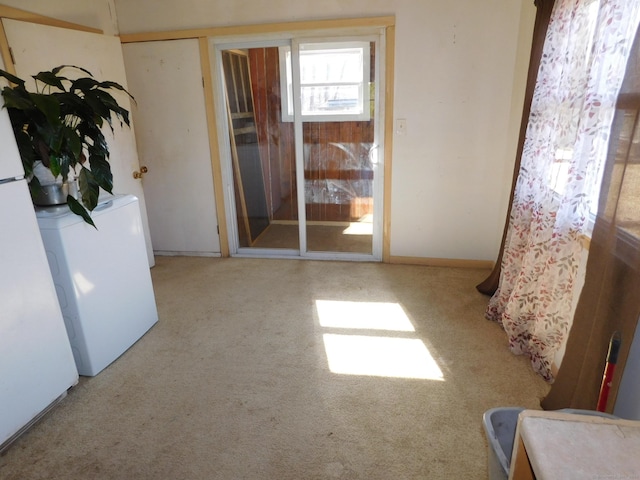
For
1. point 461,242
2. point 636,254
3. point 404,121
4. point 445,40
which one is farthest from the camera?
point 461,242

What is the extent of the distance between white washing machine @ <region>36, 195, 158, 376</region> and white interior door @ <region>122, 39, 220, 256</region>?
134 cm

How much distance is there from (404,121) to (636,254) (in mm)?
2220

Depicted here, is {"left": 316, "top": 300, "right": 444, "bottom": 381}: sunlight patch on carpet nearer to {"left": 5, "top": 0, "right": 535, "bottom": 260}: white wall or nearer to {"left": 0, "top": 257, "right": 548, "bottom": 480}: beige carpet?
{"left": 0, "top": 257, "right": 548, "bottom": 480}: beige carpet

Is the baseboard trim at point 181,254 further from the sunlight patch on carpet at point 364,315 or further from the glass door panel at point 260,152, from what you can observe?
the sunlight patch on carpet at point 364,315

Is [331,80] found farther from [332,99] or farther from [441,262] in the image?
[441,262]

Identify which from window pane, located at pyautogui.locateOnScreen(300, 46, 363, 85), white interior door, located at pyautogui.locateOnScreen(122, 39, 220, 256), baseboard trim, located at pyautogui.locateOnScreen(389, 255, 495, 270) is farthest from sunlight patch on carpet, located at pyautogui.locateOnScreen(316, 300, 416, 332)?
window pane, located at pyautogui.locateOnScreen(300, 46, 363, 85)

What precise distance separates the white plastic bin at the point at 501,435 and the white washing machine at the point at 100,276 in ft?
6.32

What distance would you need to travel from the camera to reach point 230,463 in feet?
5.19

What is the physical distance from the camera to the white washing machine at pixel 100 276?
1929 millimetres

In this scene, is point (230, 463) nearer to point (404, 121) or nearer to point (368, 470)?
point (368, 470)

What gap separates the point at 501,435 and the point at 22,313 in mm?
1904

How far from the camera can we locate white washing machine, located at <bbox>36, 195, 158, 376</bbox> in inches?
75.9

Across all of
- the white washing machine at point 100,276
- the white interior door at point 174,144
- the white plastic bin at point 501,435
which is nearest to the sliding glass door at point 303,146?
the white interior door at point 174,144

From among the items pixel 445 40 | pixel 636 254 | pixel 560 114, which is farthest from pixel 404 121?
pixel 636 254
